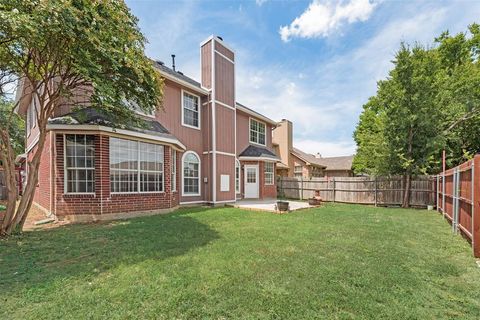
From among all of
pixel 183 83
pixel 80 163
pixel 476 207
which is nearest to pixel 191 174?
pixel 183 83

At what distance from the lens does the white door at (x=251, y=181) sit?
1599cm

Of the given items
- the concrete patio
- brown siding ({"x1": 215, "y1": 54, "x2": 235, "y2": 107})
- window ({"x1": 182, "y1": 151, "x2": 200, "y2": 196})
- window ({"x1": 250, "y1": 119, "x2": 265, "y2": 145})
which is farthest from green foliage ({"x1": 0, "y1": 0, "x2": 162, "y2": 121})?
window ({"x1": 250, "y1": 119, "x2": 265, "y2": 145})

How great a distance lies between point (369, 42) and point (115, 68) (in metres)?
11.9

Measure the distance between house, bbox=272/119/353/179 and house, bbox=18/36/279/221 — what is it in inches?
263

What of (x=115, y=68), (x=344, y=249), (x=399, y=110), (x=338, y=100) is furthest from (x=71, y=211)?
(x=338, y=100)

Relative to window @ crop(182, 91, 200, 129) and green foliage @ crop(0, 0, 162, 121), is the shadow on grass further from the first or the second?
window @ crop(182, 91, 200, 129)

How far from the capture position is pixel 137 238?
18.8 ft

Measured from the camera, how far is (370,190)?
1438 centimetres

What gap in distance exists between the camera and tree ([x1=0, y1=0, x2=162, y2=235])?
4715 millimetres

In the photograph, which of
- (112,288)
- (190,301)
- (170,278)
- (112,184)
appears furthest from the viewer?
(112,184)

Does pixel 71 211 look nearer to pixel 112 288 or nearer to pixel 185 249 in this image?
pixel 185 249

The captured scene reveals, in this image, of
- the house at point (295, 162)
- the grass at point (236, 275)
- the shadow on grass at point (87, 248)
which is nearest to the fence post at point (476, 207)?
the grass at point (236, 275)

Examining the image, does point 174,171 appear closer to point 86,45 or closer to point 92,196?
point 92,196

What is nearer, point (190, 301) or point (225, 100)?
point (190, 301)
